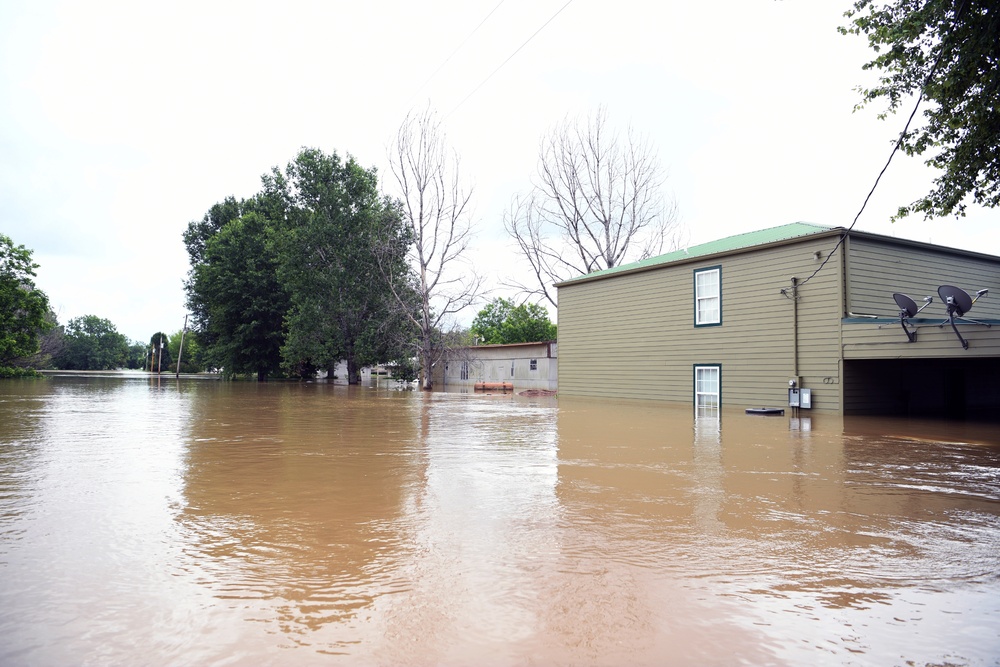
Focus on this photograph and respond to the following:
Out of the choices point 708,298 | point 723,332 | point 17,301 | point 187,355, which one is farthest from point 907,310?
point 187,355

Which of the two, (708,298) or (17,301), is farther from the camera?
(17,301)

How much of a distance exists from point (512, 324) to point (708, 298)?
1519 inches

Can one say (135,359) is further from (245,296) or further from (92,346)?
(245,296)

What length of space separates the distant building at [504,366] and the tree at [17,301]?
17752 mm

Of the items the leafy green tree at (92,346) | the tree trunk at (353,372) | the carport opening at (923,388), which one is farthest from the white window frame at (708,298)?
the leafy green tree at (92,346)

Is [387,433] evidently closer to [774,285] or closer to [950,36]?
[950,36]

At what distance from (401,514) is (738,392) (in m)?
13.7

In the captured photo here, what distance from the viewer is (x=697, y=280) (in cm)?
1805

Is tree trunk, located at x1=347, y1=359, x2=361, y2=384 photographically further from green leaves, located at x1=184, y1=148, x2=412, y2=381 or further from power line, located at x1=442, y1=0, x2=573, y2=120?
power line, located at x1=442, y1=0, x2=573, y2=120

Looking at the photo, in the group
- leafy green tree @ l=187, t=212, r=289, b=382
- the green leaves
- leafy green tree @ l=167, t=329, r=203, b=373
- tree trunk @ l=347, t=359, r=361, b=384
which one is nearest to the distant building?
the green leaves

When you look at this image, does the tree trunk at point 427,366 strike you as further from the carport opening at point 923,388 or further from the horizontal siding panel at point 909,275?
the horizontal siding panel at point 909,275

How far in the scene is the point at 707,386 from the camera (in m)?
17.6

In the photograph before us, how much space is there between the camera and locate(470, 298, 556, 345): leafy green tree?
178 feet

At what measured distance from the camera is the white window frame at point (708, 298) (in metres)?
17.4
